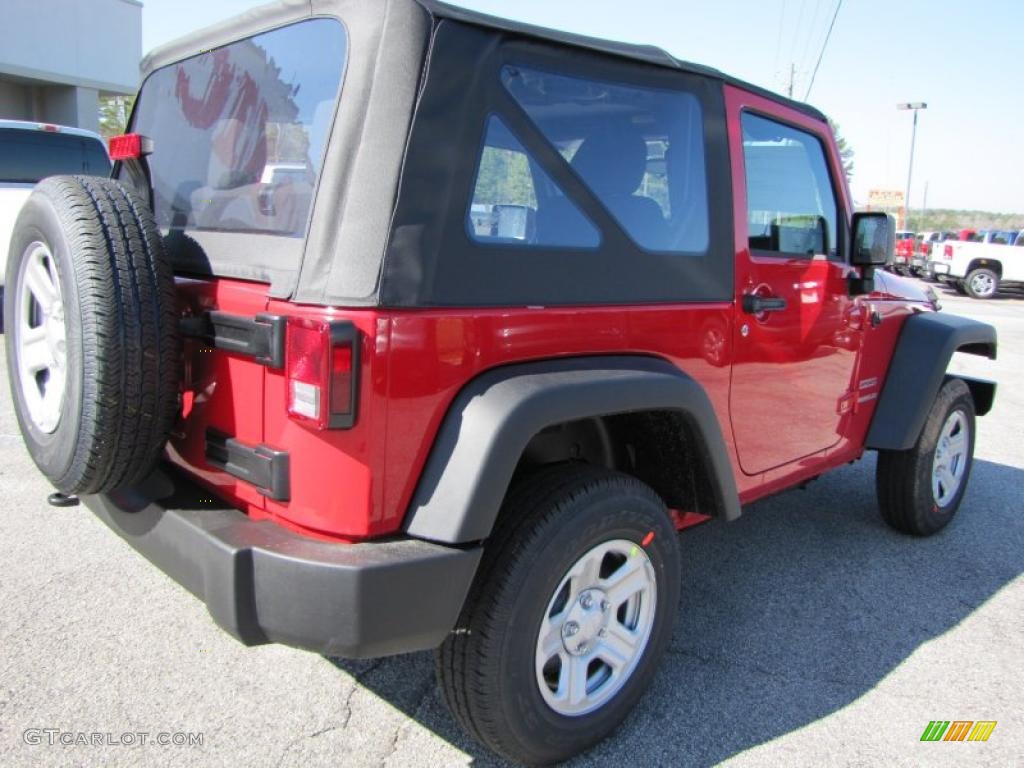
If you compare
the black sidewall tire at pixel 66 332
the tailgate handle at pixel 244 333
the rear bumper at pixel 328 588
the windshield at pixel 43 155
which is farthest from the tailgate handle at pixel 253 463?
the windshield at pixel 43 155

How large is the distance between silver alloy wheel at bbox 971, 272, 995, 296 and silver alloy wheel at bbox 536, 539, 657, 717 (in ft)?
67.4

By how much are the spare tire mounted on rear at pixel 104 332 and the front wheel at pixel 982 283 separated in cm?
2143

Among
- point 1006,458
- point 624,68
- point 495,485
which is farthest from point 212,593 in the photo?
point 1006,458

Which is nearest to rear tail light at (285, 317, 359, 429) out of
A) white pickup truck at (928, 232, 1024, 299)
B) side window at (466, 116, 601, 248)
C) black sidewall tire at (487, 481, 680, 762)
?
side window at (466, 116, 601, 248)

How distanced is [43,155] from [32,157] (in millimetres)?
105

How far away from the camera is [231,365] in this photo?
2105 millimetres

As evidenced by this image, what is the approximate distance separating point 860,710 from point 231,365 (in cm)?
221

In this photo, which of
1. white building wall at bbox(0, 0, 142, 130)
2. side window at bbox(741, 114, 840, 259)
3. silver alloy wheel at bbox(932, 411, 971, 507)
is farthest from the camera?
white building wall at bbox(0, 0, 142, 130)

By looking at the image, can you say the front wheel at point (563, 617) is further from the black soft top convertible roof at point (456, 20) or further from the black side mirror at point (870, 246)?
the black side mirror at point (870, 246)

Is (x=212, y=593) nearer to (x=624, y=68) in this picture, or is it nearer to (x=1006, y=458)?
(x=624, y=68)

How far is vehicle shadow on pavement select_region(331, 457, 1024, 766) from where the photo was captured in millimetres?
2529

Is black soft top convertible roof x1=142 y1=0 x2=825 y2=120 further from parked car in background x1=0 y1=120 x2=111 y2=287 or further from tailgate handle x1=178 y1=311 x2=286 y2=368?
parked car in background x1=0 y1=120 x2=111 y2=287

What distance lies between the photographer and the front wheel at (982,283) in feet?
64.3

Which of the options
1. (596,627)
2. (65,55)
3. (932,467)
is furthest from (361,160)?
(65,55)
